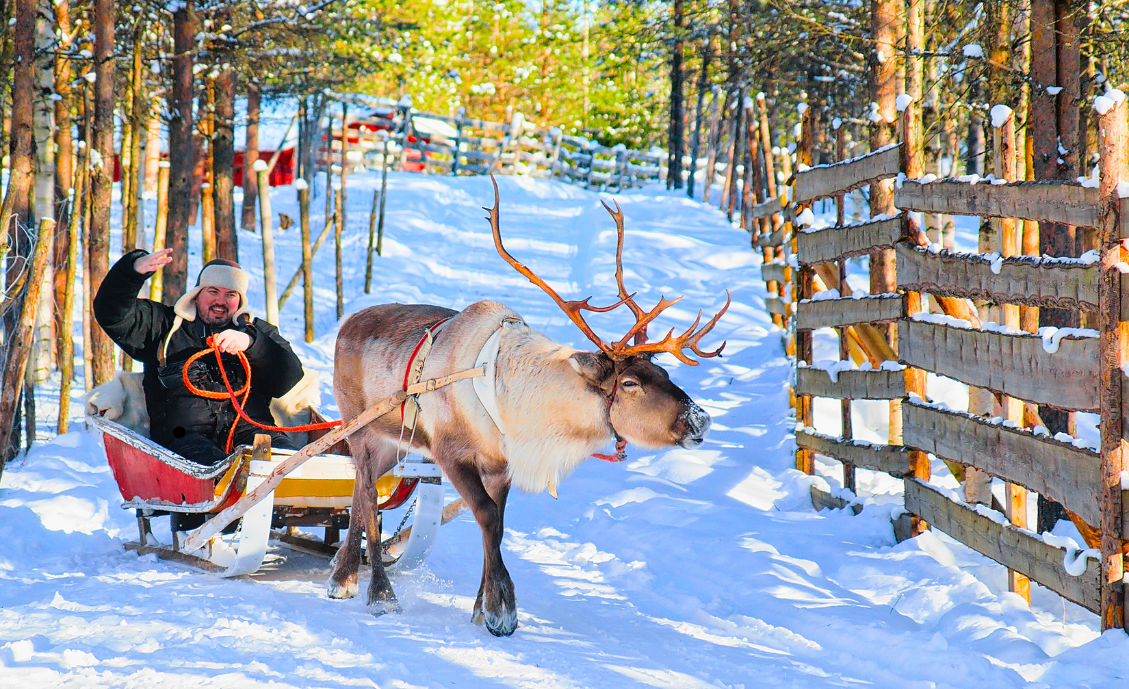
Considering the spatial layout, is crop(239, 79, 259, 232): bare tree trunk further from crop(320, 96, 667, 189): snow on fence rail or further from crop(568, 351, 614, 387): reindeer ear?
crop(568, 351, 614, 387): reindeer ear

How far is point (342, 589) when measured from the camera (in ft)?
13.5

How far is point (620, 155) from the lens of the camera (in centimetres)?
2881

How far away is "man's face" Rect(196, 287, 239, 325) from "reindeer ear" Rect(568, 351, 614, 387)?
2.22 metres

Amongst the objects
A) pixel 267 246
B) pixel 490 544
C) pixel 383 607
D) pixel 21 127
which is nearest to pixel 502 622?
pixel 490 544

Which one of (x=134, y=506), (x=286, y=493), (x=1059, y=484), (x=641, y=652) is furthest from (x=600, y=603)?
(x=134, y=506)

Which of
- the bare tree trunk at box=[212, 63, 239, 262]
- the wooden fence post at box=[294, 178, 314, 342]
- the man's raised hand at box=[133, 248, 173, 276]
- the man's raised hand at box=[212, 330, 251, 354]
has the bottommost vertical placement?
the man's raised hand at box=[212, 330, 251, 354]

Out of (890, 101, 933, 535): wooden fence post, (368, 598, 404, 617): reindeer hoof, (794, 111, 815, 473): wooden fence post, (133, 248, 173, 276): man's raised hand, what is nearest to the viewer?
(368, 598, 404, 617): reindeer hoof

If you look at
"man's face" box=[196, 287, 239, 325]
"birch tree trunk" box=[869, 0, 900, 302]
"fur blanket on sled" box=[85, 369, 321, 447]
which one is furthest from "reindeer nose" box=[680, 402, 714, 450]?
"birch tree trunk" box=[869, 0, 900, 302]

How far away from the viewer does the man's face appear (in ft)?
15.9

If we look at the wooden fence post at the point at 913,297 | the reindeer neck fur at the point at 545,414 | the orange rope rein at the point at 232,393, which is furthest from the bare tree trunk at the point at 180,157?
the wooden fence post at the point at 913,297

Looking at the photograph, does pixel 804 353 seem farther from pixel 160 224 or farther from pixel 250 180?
pixel 250 180

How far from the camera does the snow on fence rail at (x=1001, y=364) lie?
299cm

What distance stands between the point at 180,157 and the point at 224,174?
12.4 feet

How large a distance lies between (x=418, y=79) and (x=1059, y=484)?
108 feet
